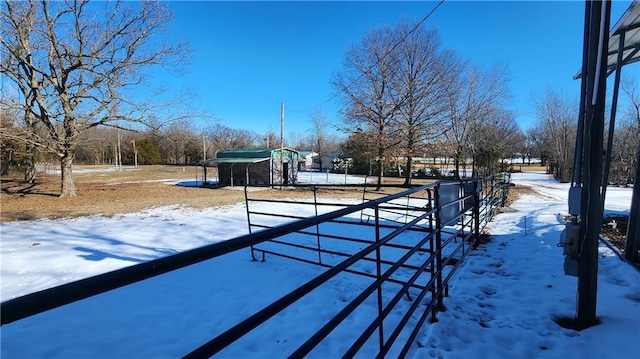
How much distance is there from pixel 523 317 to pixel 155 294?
166 inches

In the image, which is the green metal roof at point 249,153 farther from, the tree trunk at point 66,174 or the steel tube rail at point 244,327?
the steel tube rail at point 244,327

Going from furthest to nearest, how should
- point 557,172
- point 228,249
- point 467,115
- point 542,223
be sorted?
point 557,172 < point 467,115 < point 542,223 < point 228,249

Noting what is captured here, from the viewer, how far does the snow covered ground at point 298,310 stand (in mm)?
2412

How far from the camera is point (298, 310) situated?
325cm

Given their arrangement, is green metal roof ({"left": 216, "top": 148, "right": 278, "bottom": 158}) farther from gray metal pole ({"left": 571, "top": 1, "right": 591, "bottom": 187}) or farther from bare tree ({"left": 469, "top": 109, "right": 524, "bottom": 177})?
gray metal pole ({"left": 571, "top": 1, "right": 591, "bottom": 187})

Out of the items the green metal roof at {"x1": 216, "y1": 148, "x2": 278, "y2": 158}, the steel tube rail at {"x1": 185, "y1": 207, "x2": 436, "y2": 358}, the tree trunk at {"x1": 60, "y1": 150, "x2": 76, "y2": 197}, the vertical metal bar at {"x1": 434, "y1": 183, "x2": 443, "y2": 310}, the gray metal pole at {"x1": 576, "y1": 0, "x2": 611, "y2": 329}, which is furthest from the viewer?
the green metal roof at {"x1": 216, "y1": 148, "x2": 278, "y2": 158}

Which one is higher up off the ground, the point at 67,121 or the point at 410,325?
the point at 67,121

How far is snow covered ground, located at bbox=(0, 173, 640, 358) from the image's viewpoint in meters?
2.41

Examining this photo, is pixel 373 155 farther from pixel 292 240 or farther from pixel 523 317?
pixel 523 317

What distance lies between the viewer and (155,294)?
3.83 metres

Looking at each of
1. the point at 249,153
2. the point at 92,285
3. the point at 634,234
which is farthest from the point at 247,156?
the point at 92,285

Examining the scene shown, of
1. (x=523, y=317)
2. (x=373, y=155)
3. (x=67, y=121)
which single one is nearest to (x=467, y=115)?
(x=373, y=155)

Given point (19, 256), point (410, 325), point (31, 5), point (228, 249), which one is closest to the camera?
point (228, 249)

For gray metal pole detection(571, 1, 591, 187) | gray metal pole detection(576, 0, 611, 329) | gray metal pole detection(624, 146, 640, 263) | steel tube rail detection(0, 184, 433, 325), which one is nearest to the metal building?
gray metal pole detection(624, 146, 640, 263)
